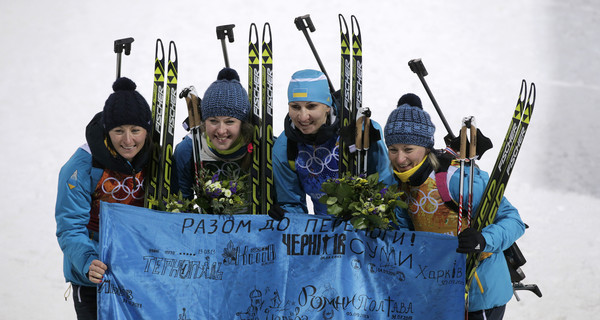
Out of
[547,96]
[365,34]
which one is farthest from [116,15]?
[547,96]

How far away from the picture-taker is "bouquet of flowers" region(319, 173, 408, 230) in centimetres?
331

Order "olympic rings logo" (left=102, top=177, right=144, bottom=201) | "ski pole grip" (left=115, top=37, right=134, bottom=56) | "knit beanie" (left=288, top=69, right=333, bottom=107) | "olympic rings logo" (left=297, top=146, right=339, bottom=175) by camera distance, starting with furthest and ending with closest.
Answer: "ski pole grip" (left=115, top=37, right=134, bottom=56) < "olympic rings logo" (left=297, top=146, right=339, bottom=175) < "knit beanie" (left=288, top=69, right=333, bottom=107) < "olympic rings logo" (left=102, top=177, right=144, bottom=201)

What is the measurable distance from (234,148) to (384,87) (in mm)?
4792

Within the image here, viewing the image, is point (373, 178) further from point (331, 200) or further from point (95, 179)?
point (95, 179)

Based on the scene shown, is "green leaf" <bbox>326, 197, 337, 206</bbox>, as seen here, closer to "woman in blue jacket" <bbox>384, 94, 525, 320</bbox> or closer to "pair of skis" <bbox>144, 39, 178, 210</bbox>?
"woman in blue jacket" <bbox>384, 94, 525, 320</bbox>

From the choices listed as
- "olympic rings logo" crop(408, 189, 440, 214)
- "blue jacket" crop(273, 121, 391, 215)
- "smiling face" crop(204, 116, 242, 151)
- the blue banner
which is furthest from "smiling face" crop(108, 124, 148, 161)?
"olympic rings logo" crop(408, 189, 440, 214)

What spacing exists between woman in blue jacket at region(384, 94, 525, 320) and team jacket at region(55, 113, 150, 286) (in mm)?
1270

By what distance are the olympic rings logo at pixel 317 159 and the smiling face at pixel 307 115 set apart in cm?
13

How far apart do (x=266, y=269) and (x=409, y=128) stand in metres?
0.96

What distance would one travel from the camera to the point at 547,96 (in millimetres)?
8430

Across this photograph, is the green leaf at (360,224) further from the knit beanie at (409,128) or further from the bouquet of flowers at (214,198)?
the bouquet of flowers at (214,198)

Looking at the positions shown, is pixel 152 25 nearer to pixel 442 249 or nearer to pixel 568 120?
pixel 568 120

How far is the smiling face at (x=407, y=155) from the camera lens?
3.33 m

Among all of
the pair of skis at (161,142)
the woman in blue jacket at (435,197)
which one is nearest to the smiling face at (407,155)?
the woman in blue jacket at (435,197)
